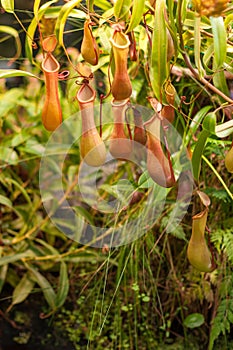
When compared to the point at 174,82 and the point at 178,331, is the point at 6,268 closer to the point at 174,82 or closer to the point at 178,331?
the point at 178,331

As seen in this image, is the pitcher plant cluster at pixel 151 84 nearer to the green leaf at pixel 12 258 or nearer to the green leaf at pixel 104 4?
the green leaf at pixel 104 4

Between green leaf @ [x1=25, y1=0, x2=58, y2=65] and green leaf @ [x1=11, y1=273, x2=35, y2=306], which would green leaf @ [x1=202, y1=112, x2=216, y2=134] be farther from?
green leaf @ [x1=11, y1=273, x2=35, y2=306]

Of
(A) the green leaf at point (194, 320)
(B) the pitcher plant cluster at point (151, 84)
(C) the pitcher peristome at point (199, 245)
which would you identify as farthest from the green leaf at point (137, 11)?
(A) the green leaf at point (194, 320)

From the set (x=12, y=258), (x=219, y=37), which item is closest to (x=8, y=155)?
(x=12, y=258)

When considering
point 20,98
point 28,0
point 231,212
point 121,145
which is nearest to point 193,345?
point 231,212

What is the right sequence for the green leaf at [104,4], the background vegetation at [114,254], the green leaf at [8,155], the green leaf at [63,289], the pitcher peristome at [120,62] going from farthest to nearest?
the green leaf at [8,155], the green leaf at [63,289], the background vegetation at [114,254], the green leaf at [104,4], the pitcher peristome at [120,62]

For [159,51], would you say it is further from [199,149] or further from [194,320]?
[194,320]
